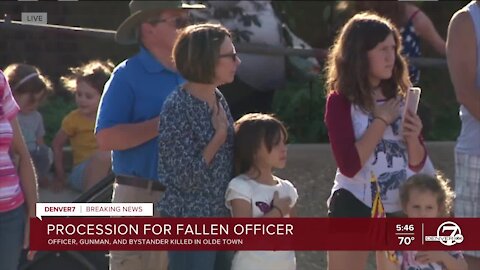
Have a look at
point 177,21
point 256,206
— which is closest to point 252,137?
point 256,206

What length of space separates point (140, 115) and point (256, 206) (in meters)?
0.59

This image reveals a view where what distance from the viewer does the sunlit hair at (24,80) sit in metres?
6.29

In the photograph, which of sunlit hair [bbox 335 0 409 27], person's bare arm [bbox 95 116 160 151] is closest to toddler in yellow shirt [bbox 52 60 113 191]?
sunlit hair [bbox 335 0 409 27]

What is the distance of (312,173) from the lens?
22.8ft

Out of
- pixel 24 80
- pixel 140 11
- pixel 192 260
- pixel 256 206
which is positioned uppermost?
pixel 140 11

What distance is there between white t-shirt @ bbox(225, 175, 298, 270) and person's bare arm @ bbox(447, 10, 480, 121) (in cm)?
87

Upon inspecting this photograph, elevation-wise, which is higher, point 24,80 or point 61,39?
point 61,39

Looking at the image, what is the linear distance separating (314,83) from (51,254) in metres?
2.61

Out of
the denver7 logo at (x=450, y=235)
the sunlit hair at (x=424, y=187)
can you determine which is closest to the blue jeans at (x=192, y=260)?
the sunlit hair at (x=424, y=187)

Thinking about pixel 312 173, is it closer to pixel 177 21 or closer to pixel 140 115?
pixel 177 21

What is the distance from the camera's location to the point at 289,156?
6992 mm

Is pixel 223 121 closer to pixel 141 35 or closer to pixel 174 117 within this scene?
pixel 174 117

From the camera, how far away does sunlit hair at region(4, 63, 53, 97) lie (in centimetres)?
629

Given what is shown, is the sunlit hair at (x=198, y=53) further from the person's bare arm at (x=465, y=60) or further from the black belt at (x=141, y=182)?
the person's bare arm at (x=465, y=60)
